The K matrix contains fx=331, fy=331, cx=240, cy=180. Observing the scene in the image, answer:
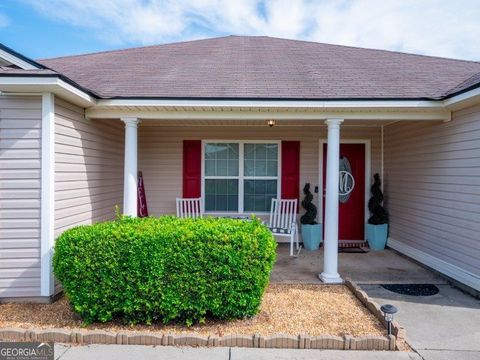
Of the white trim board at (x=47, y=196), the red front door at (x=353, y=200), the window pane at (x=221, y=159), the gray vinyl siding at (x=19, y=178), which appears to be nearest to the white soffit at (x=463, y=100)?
the red front door at (x=353, y=200)

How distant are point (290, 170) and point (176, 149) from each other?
2.37 meters

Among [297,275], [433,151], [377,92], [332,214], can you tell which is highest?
→ [377,92]

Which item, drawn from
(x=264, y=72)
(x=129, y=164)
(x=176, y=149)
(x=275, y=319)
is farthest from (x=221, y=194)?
(x=275, y=319)

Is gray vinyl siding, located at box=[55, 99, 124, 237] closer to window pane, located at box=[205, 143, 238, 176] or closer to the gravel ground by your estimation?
the gravel ground

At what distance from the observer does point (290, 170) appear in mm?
6758

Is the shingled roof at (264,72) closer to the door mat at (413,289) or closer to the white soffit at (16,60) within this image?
the white soffit at (16,60)

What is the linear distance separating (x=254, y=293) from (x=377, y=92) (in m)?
3.20

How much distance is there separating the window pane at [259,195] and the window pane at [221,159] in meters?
0.48

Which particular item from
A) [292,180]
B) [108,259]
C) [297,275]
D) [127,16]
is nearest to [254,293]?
[108,259]

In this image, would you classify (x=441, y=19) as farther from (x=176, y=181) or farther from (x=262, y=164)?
(x=176, y=181)

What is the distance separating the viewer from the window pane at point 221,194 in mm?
6793

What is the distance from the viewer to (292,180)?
676 cm

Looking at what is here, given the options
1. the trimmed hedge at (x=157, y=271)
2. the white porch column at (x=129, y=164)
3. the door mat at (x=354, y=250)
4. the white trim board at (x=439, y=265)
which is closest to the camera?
the trimmed hedge at (x=157, y=271)

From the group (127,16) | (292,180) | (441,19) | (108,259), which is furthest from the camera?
(127,16)
